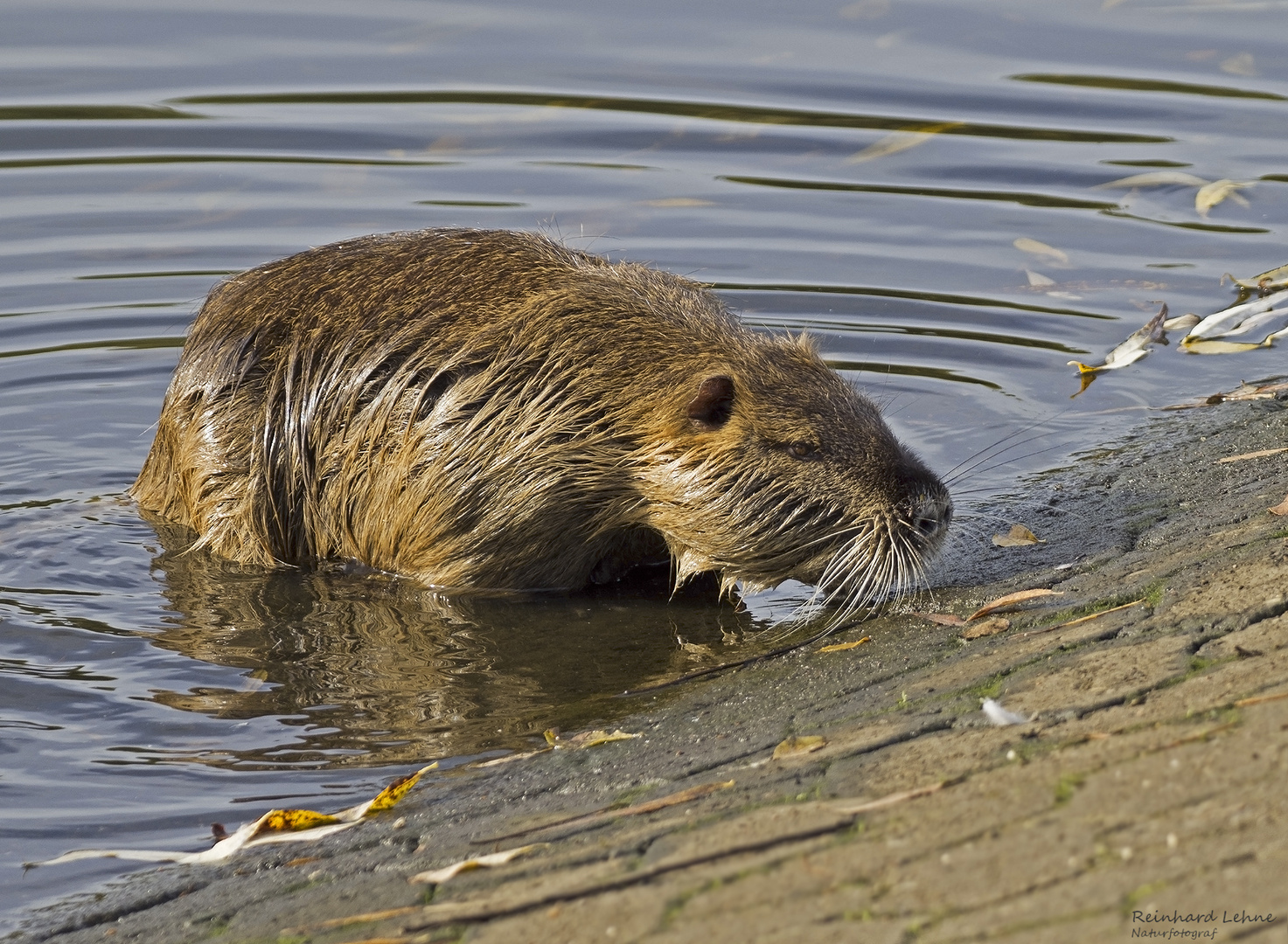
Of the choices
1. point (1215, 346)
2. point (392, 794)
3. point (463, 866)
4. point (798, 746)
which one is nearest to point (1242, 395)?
point (1215, 346)

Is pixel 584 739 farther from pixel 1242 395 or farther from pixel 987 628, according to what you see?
pixel 1242 395

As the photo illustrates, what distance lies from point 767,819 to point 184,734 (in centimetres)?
204

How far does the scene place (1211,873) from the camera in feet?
7.37

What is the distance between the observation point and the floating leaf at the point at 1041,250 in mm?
8242

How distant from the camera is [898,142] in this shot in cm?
958

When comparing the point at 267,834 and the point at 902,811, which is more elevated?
the point at 902,811

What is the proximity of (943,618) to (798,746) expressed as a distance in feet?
3.82

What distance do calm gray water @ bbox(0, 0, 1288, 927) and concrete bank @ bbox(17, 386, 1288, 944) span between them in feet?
1.66

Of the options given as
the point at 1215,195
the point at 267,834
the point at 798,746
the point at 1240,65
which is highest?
the point at 1240,65

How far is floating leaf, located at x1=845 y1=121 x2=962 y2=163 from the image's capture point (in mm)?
9477

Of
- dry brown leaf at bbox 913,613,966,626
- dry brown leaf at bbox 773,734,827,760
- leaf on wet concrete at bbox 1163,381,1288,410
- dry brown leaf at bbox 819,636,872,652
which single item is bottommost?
dry brown leaf at bbox 819,636,872,652

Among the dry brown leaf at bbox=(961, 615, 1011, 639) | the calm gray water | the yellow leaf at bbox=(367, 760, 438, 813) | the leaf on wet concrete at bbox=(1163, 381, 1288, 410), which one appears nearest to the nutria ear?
the calm gray water

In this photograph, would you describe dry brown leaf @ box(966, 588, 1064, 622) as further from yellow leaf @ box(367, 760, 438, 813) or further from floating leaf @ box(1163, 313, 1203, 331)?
floating leaf @ box(1163, 313, 1203, 331)

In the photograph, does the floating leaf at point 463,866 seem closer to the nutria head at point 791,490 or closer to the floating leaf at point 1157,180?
the nutria head at point 791,490
